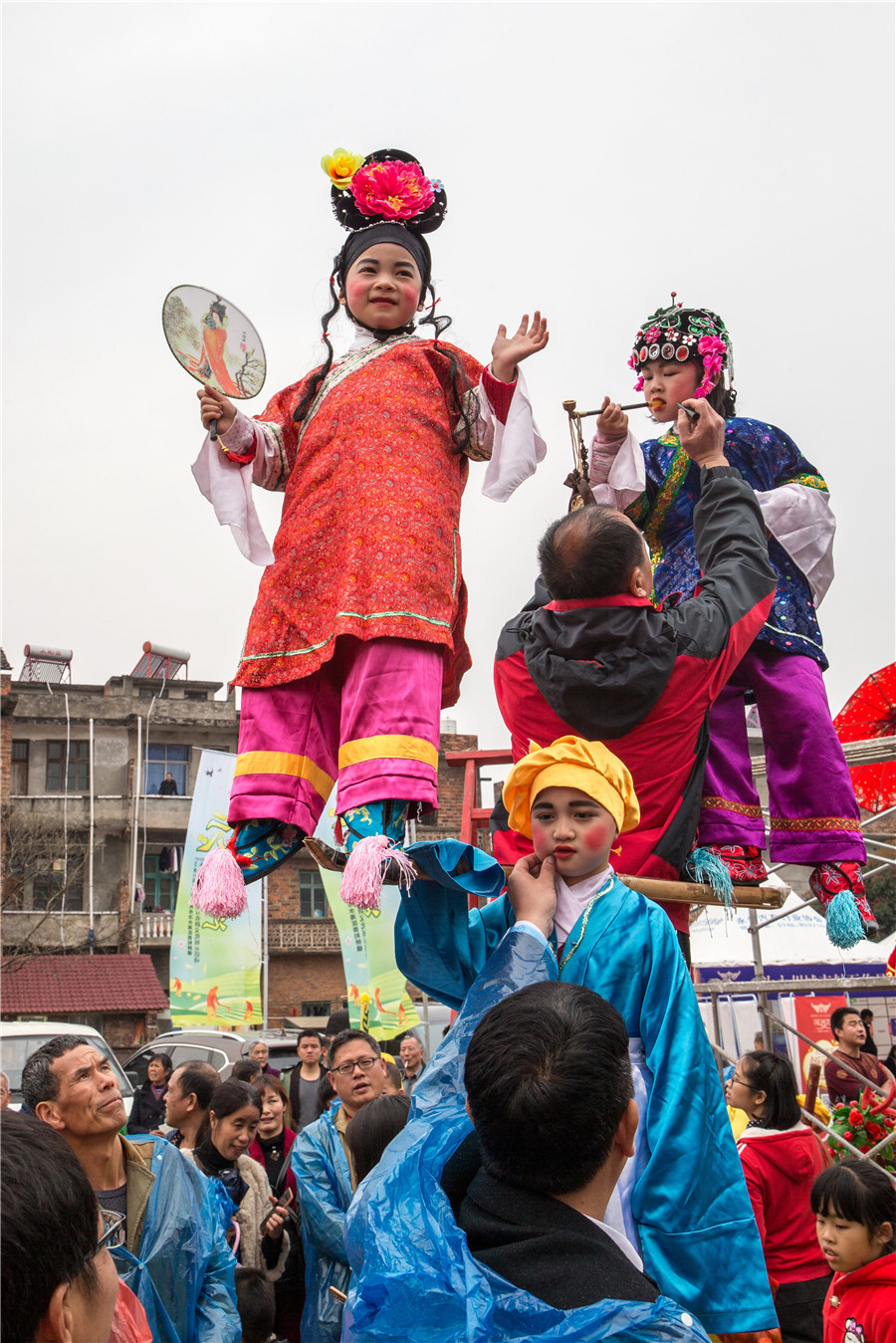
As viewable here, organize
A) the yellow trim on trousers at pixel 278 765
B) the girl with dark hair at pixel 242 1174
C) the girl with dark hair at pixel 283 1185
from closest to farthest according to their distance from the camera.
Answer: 1. the yellow trim on trousers at pixel 278 765
2. the girl with dark hair at pixel 242 1174
3. the girl with dark hair at pixel 283 1185

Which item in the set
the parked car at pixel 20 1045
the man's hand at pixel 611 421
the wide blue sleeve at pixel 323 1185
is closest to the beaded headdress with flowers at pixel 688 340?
the man's hand at pixel 611 421

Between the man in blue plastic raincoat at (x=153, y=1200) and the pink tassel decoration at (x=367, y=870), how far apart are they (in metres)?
0.75

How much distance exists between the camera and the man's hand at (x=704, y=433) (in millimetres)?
3396

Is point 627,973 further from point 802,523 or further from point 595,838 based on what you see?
point 802,523

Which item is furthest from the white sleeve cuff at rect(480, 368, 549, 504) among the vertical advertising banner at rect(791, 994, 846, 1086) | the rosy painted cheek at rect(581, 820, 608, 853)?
the vertical advertising banner at rect(791, 994, 846, 1086)

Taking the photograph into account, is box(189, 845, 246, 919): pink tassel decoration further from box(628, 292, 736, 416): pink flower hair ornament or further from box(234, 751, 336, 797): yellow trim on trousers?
box(628, 292, 736, 416): pink flower hair ornament

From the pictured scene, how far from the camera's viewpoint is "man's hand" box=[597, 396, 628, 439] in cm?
351

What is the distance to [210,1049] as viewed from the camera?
13.4 metres

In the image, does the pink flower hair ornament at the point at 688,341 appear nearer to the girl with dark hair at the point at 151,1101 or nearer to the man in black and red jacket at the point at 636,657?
the man in black and red jacket at the point at 636,657

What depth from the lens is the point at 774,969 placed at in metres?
13.6

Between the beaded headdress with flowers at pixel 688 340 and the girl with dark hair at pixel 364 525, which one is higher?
the beaded headdress with flowers at pixel 688 340

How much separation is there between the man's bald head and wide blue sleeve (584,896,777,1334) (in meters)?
1.02

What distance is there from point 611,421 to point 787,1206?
257cm

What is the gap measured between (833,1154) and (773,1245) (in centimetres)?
229
